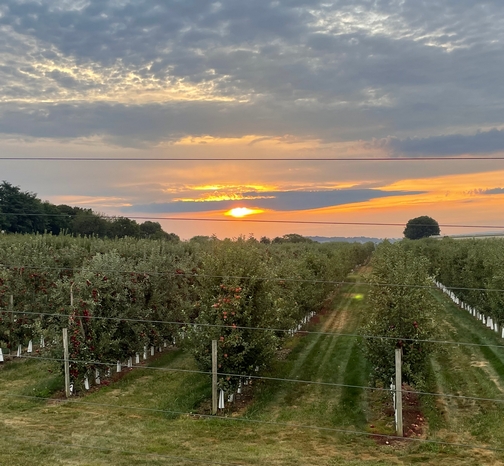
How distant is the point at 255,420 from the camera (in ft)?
44.4

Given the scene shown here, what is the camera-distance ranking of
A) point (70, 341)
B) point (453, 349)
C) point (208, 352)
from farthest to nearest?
point (453, 349), point (70, 341), point (208, 352)

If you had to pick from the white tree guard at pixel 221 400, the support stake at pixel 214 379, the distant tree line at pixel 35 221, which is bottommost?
the white tree guard at pixel 221 400

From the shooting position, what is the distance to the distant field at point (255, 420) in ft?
38.1

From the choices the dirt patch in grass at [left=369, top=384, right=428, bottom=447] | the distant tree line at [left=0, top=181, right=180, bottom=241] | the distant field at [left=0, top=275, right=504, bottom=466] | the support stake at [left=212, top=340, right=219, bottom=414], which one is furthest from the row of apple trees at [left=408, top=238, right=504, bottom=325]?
the distant tree line at [left=0, top=181, right=180, bottom=241]

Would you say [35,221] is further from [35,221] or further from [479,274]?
[479,274]

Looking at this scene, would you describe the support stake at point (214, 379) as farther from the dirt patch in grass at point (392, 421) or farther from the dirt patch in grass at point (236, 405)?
the dirt patch in grass at point (392, 421)

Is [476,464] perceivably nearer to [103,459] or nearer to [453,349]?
[103,459]

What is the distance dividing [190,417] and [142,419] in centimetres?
147

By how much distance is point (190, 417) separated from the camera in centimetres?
1461

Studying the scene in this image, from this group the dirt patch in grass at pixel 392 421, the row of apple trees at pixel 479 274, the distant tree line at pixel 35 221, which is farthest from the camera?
the distant tree line at pixel 35 221

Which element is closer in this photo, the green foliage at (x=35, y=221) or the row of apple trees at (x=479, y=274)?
the row of apple trees at (x=479, y=274)

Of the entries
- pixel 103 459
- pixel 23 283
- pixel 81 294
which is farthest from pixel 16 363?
pixel 103 459

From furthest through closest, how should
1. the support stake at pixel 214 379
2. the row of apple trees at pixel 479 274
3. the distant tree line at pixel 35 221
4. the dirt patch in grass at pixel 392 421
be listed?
the distant tree line at pixel 35 221
the row of apple trees at pixel 479 274
the support stake at pixel 214 379
the dirt patch in grass at pixel 392 421

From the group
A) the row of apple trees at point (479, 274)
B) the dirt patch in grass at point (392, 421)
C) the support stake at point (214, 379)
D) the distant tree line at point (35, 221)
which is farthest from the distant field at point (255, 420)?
the distant tree line at point (35, 221)
